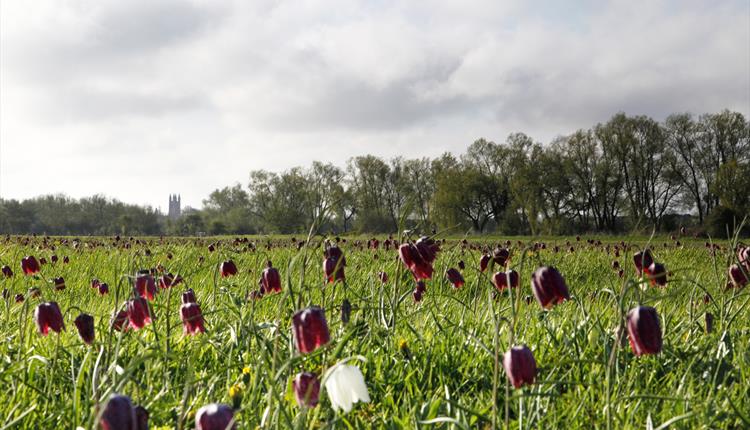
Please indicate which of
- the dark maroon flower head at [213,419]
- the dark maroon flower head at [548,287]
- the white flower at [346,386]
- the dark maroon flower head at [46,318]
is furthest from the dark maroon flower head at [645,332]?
Result: the dark maroon flower head at [46,318]

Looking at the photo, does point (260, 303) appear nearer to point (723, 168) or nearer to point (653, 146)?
point (723, 168)

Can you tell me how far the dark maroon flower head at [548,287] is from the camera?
5.34ft

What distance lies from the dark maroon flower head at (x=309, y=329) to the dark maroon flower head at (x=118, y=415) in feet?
1.44

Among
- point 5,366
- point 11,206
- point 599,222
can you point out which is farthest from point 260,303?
point 11,206

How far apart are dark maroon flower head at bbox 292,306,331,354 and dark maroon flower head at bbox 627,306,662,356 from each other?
0.80 meters

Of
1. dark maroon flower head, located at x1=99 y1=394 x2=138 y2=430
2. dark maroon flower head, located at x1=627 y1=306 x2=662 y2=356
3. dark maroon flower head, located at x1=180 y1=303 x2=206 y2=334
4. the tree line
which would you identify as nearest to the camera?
dark maroon flower head, located at x1=99 y1=394 x2=138 y2=430

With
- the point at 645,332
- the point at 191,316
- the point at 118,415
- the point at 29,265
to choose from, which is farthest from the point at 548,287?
the point at 29,265

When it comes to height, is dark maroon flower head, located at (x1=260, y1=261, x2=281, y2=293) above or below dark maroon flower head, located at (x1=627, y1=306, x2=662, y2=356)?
above

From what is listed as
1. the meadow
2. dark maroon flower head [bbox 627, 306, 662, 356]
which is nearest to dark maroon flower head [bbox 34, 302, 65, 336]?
the meadow

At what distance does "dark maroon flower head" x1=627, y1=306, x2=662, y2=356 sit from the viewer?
1515 millimetres

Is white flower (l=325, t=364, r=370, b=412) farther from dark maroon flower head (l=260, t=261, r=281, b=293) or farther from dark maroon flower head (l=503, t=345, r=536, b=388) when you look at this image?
dark maroon flower head (l=260, t=261, r=281, b=293)

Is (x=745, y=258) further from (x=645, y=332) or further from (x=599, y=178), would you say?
(x=599, y=178)

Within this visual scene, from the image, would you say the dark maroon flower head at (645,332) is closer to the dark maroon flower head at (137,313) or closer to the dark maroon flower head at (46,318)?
the dark maroon flower head at (137,313)

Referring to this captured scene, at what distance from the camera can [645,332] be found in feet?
5.00
